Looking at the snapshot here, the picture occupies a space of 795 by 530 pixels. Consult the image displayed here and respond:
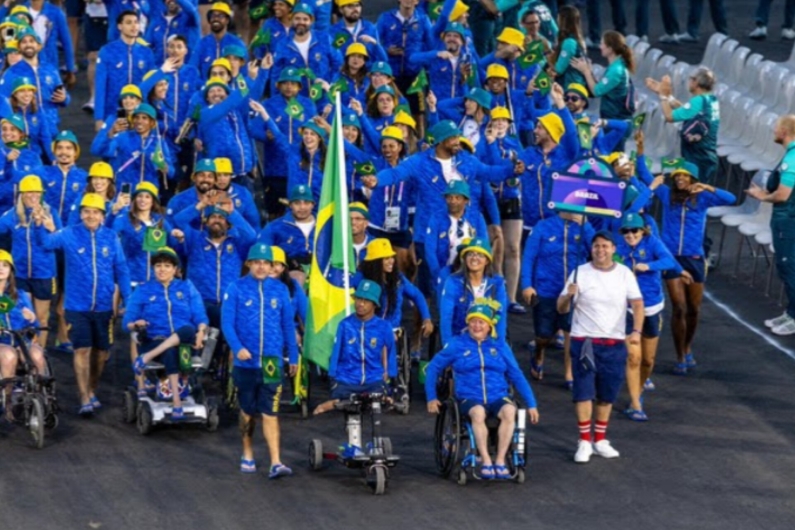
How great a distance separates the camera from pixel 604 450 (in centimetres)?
1852

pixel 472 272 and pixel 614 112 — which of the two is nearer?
pixel 472 272

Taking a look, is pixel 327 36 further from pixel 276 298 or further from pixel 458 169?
pixel 276 298

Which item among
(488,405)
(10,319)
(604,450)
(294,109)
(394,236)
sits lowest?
(604,450)

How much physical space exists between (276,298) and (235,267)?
2069 millimetres

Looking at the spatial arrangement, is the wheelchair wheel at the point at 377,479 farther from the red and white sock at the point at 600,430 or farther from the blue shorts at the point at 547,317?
the blue shorts at the point at 547,317

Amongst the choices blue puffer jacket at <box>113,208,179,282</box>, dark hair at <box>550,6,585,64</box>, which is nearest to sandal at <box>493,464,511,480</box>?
blue puffer jacket at <box>113,208,179,282</box>

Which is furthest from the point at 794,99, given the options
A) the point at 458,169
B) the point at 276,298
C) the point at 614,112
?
the point at 276,298

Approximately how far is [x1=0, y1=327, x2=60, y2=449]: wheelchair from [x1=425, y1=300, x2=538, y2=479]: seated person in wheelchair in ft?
10.8

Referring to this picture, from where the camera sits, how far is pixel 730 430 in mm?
19281

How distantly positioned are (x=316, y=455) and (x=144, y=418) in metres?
1.81

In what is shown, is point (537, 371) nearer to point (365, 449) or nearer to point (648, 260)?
point (648, 260)

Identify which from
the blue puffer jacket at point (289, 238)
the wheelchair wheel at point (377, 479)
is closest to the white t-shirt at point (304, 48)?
the blue puffer jacket at point (289, 238)

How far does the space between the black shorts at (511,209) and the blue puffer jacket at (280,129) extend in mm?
2176

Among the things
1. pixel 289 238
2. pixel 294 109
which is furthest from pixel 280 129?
pixel 289 238
